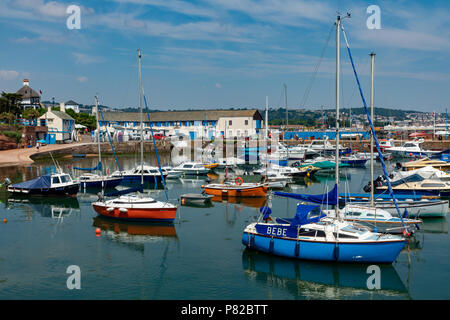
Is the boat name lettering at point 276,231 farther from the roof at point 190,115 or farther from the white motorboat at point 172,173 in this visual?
the roof at point 190,115

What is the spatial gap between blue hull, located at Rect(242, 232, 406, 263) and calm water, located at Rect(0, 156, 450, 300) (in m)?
0.41

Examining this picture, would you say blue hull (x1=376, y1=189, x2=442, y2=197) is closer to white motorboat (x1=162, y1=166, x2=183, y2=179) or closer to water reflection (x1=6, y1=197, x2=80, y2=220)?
white motorboat (x1=162, y1=166, x2=183, y2=179)

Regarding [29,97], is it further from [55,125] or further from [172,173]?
[172,173]

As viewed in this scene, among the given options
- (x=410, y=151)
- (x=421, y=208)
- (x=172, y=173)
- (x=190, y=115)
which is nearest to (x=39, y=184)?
(x=172, y=173)

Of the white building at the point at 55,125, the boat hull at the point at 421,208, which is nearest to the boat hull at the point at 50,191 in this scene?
the boat hull at the point at 421,208

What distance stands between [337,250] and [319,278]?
1.64 meters

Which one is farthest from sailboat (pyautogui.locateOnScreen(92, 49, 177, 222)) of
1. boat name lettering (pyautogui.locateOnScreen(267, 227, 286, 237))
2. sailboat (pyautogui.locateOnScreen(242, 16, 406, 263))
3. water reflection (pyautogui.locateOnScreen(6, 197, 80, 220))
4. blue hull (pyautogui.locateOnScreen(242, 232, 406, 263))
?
blue hull (pyautogui.locateOnScreen(242, 232, 406, 263))

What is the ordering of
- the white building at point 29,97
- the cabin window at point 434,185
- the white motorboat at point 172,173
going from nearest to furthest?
the cabin window at point 434,185, the white motorboat at point 172,173, the white building at point 29,97

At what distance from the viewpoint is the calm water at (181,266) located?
56.5 ft

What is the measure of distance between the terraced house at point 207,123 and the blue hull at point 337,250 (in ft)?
264

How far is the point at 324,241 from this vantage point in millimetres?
19422

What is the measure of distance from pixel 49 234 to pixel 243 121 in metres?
81.6
